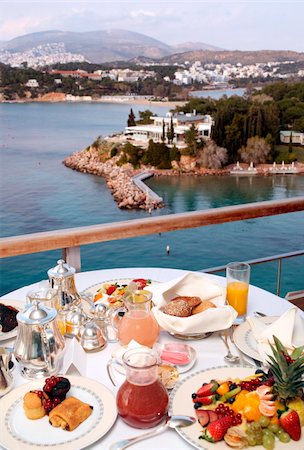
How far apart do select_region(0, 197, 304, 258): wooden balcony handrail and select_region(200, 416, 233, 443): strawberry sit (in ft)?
3.06

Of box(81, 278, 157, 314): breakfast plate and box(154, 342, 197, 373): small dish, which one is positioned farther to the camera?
box(81, 278, 157, 314): breakfast plate

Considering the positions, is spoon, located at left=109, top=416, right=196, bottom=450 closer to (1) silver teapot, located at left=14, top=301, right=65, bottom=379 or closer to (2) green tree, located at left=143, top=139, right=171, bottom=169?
(1) silver teapot, located at left=14, top=301, right=65, bottom=379

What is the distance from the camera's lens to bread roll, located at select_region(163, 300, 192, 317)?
1.02 meters

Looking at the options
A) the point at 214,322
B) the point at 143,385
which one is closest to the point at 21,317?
the point at 143,385

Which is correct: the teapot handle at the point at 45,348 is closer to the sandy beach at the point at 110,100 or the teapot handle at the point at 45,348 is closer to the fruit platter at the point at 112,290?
the fruit platter at the point at 112,290

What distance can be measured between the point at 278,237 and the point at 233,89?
69.3ft

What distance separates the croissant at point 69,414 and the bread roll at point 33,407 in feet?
0.07

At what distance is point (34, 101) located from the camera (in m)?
39.0

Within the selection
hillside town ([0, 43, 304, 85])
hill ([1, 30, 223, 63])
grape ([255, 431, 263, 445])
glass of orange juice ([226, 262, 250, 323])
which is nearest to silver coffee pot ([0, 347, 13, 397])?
grape ([255, 431, 263, 445])

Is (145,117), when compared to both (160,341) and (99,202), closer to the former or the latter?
(99,202)

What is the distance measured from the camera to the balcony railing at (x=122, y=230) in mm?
1510

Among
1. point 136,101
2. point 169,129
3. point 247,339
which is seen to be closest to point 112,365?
point 247,339

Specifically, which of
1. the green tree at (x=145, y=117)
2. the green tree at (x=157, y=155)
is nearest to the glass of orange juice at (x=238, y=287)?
the green tree at (x=157, y=155)

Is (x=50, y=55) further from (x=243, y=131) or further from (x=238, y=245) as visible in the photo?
(x=238, y=245)
